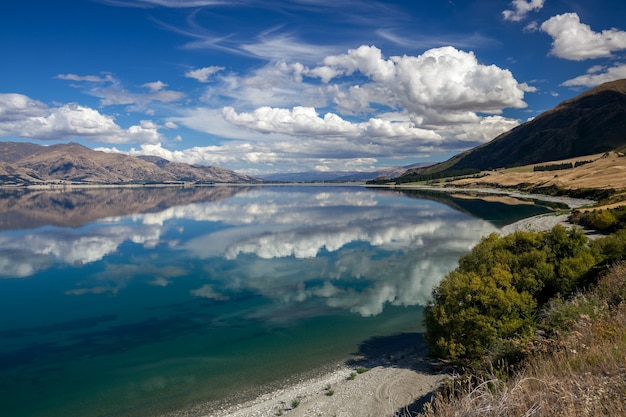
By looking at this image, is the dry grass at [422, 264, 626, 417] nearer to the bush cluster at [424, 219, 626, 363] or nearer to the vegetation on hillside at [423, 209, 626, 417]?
the vegetation on hillside at [423, 209, 626, 417]

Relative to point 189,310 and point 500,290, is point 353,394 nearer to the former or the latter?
point 500,290

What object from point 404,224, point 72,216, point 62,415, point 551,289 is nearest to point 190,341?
point 62,415

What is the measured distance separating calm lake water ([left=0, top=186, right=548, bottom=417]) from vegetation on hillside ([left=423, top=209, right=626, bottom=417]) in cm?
989

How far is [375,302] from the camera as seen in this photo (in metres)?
43.7

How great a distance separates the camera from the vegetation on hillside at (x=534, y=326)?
8305 millimetres

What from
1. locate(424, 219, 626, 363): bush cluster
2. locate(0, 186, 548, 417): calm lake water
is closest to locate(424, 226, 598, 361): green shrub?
locate(424, 219, 626, 363): bush cluster

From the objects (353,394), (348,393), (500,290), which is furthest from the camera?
(500,290)

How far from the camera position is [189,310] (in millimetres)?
42938

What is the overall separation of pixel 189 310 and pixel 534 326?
34.3m

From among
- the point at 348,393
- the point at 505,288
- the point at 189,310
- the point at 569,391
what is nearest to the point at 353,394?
the point at 348,393

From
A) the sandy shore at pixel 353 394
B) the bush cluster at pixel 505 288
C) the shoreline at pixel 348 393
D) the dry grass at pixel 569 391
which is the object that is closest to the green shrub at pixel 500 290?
the bush cluster at pixel 505 288

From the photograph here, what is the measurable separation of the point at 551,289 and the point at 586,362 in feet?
73.8

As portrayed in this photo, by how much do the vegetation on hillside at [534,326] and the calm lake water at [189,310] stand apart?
989 cm

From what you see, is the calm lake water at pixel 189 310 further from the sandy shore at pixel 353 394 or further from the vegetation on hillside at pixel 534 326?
the vegetation on hillside at pixel 534 326
